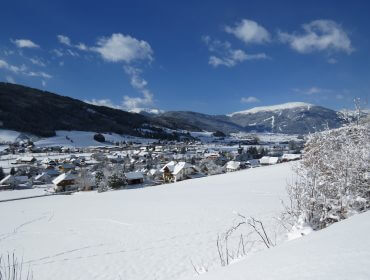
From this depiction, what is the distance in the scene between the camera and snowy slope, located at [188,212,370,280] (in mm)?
2984

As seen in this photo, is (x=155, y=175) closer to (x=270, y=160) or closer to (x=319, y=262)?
(x=270, y=160)

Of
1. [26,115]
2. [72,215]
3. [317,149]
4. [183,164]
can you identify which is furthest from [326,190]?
[26,115]

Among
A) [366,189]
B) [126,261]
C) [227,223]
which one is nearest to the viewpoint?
[366,189]

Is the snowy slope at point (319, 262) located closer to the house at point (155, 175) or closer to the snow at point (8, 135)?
the house at point (155, 175)

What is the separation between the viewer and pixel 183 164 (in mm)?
65062

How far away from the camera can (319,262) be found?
338 centimetres

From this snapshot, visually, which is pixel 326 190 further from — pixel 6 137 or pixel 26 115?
pixel 26 115

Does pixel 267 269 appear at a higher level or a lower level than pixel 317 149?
lower

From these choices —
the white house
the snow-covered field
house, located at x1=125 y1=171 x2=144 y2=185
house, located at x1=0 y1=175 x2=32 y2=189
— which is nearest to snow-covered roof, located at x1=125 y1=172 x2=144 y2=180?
house, located at x1=125 y1=171 x2=144 y2=185

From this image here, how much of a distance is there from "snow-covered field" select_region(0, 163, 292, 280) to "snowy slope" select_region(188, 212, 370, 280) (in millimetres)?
6228

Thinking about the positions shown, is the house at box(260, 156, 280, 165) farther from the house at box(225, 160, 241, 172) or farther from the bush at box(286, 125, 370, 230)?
the bush at box(286, 125, 370, 230)

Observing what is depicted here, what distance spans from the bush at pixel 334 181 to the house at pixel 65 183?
58719 millimetres

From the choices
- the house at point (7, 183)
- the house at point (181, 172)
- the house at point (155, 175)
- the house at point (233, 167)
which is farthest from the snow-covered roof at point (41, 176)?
the house at point (233, 167)

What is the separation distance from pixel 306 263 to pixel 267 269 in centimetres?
44
